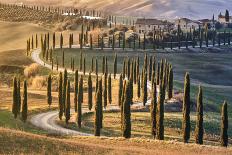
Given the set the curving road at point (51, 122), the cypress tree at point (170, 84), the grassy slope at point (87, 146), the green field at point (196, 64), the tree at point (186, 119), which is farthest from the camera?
the green field at point (196, 64)

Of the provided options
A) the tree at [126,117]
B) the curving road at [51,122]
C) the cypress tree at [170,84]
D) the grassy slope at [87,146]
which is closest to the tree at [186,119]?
the tree at [126,117]

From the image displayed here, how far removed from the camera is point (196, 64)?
17325 cm

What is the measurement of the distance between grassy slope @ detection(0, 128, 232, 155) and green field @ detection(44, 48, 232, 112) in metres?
65.0

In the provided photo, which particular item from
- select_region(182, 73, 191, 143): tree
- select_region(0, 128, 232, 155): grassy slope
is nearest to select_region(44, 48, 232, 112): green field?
select_region(182, 73, 191, 143): tree

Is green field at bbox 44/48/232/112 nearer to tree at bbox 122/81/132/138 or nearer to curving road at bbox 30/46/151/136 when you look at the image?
curving road at bbox 30/46/151/136

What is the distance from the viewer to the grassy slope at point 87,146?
52688mm

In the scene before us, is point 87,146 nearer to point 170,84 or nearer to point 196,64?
point 170,84

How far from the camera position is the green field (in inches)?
5615

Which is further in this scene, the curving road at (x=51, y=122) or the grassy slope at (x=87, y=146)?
the curving road at (x=51, y=122)

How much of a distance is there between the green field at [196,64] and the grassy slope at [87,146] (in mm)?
65004

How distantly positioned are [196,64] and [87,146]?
395 ft

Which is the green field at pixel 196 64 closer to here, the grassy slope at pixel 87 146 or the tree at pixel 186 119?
the tree at pixel 186 119

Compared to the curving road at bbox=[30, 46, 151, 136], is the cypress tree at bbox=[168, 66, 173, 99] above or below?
above

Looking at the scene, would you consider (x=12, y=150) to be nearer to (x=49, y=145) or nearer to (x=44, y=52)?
(x=49, y=145)
